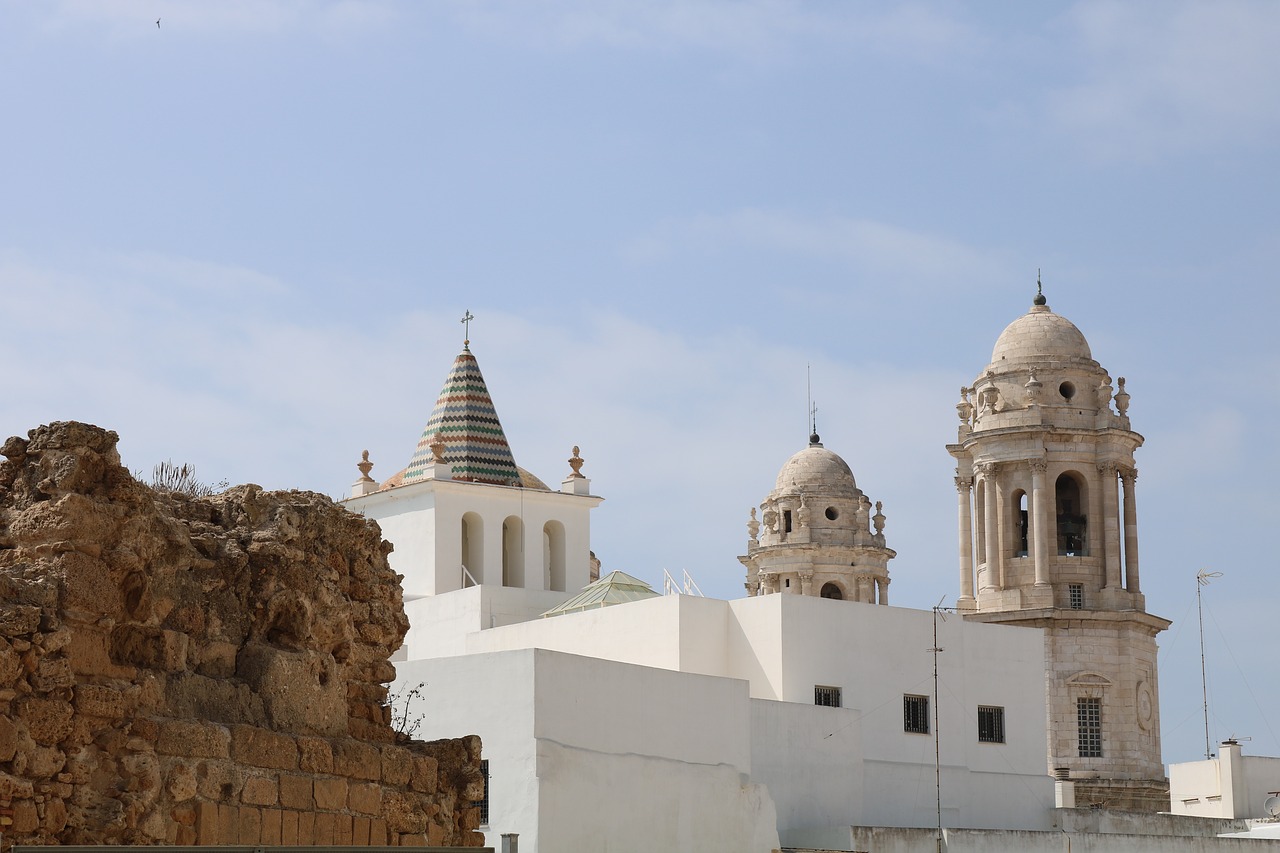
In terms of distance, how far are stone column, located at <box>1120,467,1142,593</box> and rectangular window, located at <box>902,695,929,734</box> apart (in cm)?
1657

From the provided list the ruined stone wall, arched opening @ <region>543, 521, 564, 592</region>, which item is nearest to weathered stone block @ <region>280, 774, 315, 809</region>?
the ruined stone wall

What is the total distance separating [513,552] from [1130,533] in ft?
54.5

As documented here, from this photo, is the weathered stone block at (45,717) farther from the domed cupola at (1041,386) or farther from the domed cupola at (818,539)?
the domed cupola at (818,539)

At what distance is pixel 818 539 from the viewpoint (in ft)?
184

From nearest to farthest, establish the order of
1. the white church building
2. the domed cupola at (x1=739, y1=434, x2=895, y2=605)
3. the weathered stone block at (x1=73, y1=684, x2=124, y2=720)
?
the weathered stone block at (x1=73, y1=684, x2=124, y2=720) < the white church building < the domed cupola at (x1=739, y1=434, x2=895, y2=605)

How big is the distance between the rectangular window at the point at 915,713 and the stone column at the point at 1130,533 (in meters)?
16.6

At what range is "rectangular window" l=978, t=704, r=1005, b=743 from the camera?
93.8 ft

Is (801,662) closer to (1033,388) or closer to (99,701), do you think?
(1033,388)

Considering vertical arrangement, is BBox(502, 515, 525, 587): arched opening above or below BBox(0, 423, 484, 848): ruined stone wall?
above

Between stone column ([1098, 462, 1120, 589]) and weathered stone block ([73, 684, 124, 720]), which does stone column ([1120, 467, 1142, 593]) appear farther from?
weathered stone block ([73, 684, 124, 720])

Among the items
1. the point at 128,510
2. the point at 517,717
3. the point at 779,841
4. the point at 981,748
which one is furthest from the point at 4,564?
the point at 981,748

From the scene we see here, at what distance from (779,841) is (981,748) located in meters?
5.67

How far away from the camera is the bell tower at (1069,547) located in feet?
138

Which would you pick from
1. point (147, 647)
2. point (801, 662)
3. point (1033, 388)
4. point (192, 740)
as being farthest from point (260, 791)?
point (1033, 388)
